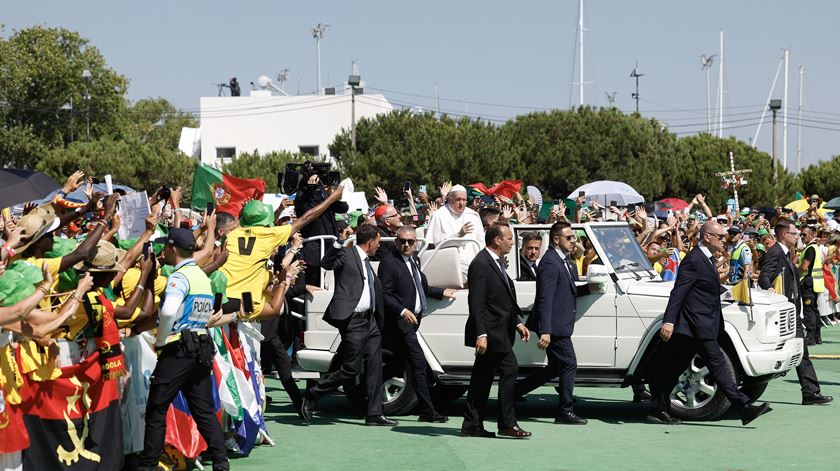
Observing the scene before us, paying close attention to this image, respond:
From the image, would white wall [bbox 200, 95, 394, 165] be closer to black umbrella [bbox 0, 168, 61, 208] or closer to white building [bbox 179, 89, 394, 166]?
white building [bbox 179, 89, 394, 166]

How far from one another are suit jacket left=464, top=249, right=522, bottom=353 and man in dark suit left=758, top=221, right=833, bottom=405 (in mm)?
3559

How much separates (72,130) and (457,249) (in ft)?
241

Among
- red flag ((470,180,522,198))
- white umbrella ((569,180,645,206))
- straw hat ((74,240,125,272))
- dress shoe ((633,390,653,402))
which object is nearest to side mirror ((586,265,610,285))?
dress shoe ((633,390,653,402))

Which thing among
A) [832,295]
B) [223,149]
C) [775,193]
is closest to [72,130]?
[223,149]

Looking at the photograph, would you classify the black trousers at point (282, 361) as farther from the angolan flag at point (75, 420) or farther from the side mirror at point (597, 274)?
the angolan flag at point (75, 420)

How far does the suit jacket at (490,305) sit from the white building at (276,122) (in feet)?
249

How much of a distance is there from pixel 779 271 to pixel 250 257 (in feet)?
19.8

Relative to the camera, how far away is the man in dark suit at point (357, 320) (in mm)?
11445

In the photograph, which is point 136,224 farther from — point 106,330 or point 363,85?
point 363,85

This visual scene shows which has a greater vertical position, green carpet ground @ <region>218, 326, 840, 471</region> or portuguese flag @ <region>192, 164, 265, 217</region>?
portuguese flag @ <region>192, 164, 265, 217</region>

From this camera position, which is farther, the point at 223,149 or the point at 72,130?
the point at 223,149

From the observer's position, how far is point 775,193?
2694 inches

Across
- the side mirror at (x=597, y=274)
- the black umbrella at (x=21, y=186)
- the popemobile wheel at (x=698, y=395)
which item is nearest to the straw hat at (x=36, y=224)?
the black umbrella at (x=21, y=186)

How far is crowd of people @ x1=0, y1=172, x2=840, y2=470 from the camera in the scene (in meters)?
7.47
